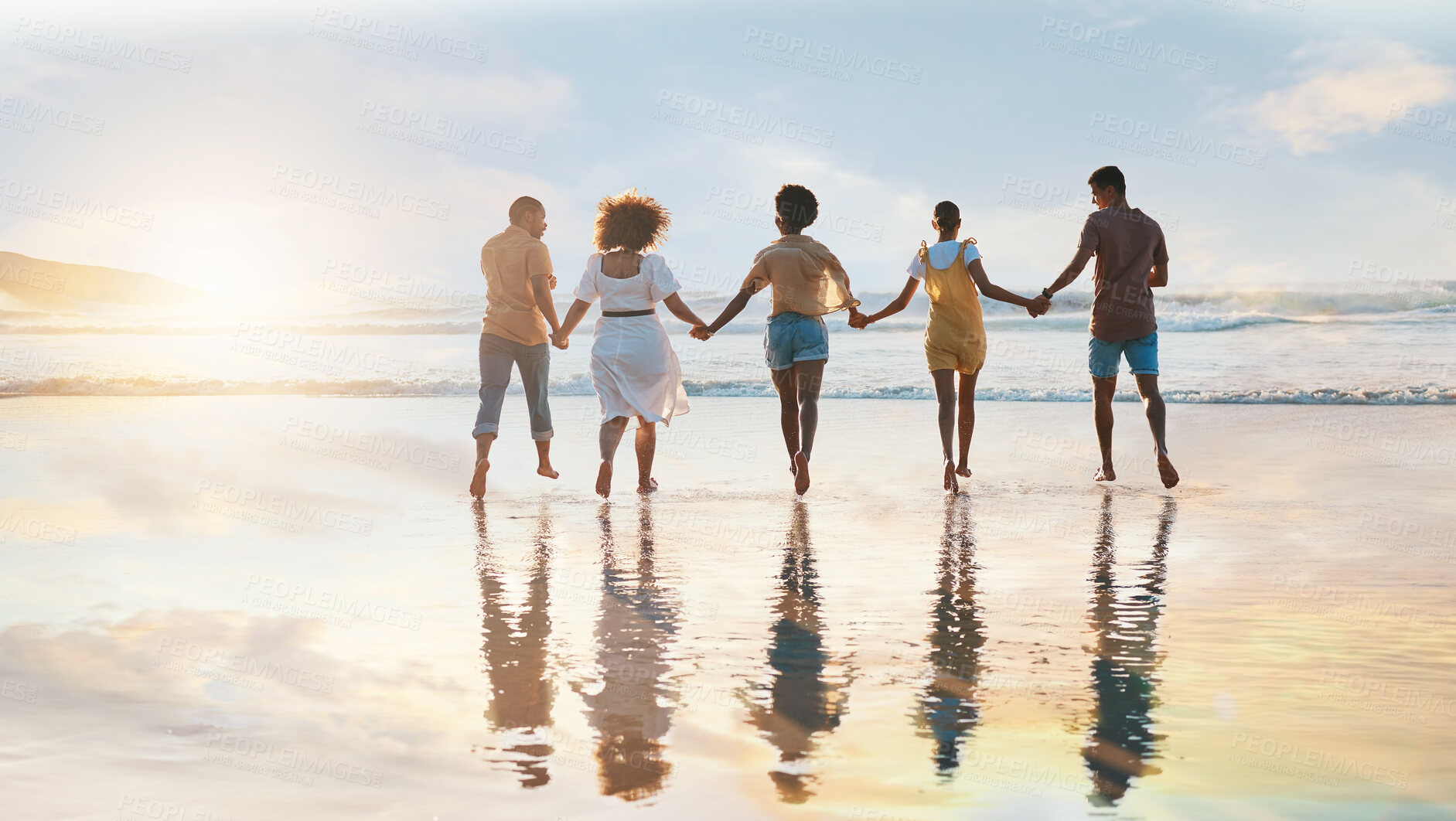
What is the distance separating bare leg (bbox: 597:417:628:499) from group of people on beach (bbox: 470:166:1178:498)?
11 mm

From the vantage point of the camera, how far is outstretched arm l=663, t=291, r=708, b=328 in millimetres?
7516

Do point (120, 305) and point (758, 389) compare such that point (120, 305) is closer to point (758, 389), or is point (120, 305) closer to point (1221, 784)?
point (758, 389)

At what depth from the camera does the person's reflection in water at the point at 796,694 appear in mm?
2670

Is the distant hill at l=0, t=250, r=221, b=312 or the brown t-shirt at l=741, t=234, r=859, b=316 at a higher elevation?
the distant hill at l=0, t=250, r=221, b=312

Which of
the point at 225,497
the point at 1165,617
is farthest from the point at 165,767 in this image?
the point at 225,497

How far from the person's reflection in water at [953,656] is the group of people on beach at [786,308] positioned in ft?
7.78

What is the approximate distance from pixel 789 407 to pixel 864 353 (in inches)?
496

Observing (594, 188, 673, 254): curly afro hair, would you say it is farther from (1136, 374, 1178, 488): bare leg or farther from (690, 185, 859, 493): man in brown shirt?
(1136, 374, 1178, 488): bare leg

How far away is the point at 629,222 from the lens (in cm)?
741
